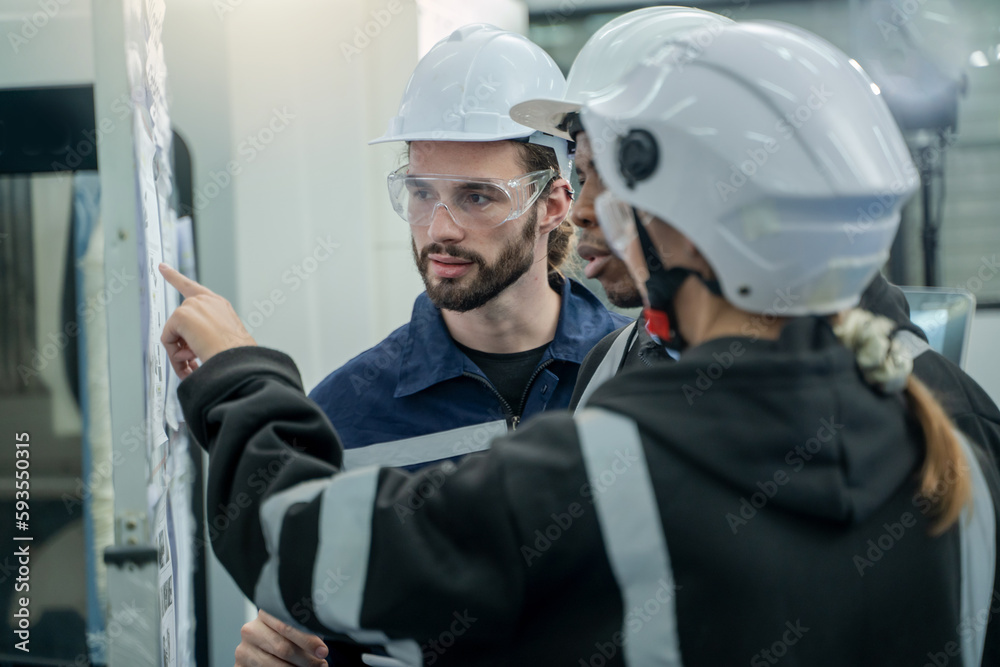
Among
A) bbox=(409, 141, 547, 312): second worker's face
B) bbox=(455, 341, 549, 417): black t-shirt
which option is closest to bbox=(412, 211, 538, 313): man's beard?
bbox=(409, 141, 547, 312): second worker's face

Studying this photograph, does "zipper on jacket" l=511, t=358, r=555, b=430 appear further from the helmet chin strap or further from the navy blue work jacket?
the helmet chin strap

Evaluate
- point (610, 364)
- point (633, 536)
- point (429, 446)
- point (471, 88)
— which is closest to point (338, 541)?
point (633, 536)

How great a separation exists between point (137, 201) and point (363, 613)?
0.74 metres

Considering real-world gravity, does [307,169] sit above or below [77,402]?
above

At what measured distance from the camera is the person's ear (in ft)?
6.84

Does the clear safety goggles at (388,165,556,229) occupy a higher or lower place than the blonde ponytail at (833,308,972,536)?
higher

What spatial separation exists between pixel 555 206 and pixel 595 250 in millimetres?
582

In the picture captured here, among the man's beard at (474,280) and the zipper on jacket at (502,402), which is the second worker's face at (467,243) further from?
the zipper on jacket at (502,402)

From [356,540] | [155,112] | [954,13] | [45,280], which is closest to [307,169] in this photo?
[45,280]

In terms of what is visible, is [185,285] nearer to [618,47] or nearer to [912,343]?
[618,47]

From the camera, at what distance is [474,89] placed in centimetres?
193

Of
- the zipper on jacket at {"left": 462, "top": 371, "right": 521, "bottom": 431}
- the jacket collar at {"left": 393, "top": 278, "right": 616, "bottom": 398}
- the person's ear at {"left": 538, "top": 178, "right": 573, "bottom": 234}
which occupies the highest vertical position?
the person's ear at {"left": 538, "top": 178, "right": 573, "bottom": 234}

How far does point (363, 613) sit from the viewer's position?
0.86m

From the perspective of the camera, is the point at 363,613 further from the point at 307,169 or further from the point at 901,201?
the point at 307,169
